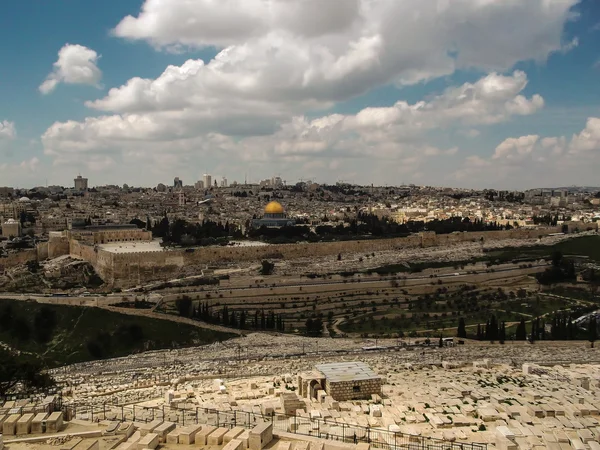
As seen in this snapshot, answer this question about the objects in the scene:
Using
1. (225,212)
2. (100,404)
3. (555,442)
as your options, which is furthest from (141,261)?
(225,212)

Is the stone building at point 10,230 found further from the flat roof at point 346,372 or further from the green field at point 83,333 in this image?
the flat roof at point 346,372

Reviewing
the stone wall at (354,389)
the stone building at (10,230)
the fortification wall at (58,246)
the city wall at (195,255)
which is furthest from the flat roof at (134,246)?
the stone wall at (354,389)

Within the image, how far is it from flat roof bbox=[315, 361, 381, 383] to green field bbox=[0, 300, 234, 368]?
34.3 feet

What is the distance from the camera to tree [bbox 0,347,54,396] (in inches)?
547

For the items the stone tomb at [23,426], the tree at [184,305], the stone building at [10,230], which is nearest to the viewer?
the stone tomb at [23,426]

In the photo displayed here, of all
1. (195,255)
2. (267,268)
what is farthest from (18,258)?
(267,268)

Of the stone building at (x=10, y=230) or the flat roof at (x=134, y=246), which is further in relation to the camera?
the stone building at (x=10, y=230)

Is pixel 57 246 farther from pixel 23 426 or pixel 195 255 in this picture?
pixel 23 426

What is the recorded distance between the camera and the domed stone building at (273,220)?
181 feet

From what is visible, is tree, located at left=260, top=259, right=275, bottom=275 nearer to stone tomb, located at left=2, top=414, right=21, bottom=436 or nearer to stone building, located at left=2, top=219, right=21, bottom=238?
stone building, located at left=2, top=219, right=21, bottom=238

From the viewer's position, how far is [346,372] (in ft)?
47.1

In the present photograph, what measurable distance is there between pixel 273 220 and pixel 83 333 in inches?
1258

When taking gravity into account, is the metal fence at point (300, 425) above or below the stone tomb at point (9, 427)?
below

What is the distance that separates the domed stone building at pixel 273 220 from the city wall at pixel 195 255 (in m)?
11.1
